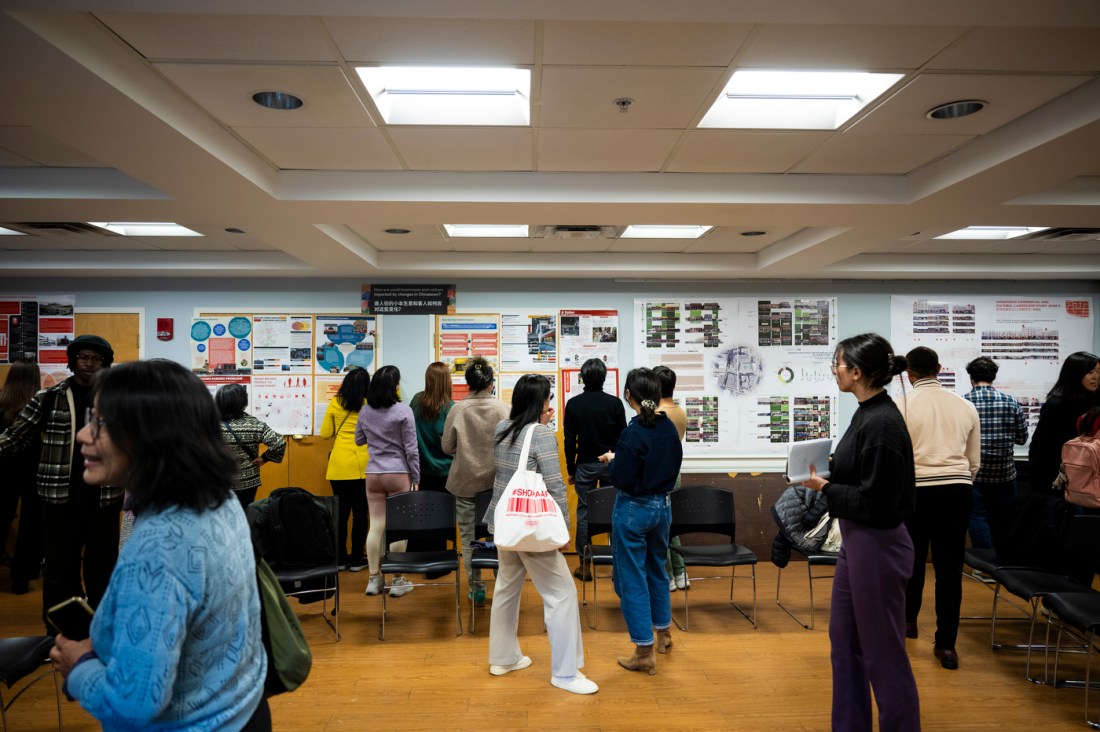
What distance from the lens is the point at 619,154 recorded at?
3.49 m

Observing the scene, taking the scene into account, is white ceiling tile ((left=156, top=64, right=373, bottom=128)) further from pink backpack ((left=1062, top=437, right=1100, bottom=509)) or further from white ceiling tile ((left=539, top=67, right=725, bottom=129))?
pink backpack ((left=1062, top=437, right=1100, bottom=509))

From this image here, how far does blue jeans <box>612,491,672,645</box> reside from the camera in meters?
3.67

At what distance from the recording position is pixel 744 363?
22.3ft

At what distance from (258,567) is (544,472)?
2.00m

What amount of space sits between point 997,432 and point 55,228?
22.9ft

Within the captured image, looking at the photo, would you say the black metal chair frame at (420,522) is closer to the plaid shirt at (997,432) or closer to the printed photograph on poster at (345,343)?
the printed photograph on poster at (345,343)

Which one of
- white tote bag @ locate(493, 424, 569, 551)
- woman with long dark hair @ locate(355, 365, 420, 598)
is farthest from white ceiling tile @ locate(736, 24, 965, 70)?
woman with long dark hair @ locate(355, 365, 420, 598)

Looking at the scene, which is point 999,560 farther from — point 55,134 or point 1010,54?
point 55,134

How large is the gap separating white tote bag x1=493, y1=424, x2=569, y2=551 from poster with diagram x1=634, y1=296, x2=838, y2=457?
3538 mm

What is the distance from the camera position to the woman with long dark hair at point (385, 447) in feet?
16.7

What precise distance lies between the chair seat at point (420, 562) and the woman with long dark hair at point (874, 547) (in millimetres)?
2454

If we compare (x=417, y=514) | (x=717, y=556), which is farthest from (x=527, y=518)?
(x=717, y=556)

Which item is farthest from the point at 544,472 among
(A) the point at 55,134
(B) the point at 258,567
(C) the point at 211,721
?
(A) the point at 55,134

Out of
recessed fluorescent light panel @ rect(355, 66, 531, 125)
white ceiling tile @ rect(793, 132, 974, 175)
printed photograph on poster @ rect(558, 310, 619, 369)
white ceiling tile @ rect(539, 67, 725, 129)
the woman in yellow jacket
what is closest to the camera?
white ceiling tile @ rect(539, 67, 725, 129)
